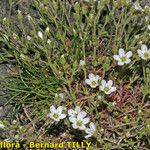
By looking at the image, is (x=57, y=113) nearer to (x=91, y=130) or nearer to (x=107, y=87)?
(x=91, y=130)

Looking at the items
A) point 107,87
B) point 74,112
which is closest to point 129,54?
point 107,87

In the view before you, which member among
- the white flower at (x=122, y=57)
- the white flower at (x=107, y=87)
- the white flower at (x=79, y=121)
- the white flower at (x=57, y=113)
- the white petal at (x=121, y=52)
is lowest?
the white flower at (x=79, y=121)

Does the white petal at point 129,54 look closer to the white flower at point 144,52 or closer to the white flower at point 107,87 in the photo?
the white flower at point 144,52

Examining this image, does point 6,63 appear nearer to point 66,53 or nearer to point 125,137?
point 66,53

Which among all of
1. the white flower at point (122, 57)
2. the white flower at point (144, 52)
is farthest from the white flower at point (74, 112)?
the white flower at point (144, 52)

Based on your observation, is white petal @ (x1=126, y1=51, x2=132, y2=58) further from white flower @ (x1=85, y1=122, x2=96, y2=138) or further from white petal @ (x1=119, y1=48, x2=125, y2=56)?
white flower @ (x1=85, y1=122, x2=96, y2=138)

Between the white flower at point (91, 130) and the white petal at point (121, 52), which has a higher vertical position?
the white petal at point (121, 52)
